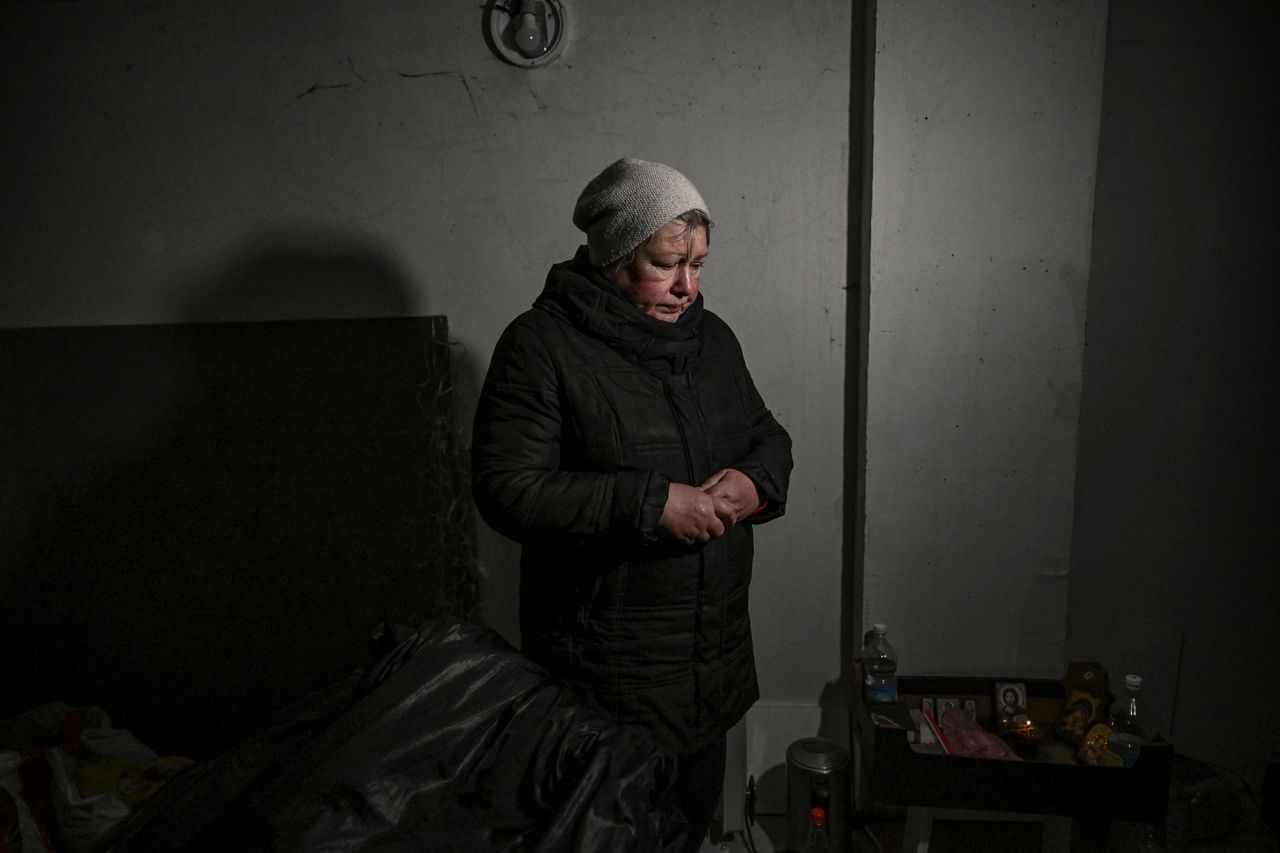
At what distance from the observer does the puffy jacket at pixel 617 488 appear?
1.12 m

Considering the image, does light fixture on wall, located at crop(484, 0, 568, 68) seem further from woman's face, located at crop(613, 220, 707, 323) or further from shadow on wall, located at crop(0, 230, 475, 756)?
woman's face, located at crop(613, 220, 707, 323)

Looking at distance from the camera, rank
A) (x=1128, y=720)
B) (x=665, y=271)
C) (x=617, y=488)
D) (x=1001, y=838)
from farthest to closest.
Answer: (x=1001, y=838), (x=1128, y=720), (x=665, y=271), (x=617, y=488)

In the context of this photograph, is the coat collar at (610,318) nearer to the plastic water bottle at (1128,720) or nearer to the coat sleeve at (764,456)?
the coat sleeve at (764,456)

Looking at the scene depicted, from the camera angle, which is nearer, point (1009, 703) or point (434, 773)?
point (434, 773)

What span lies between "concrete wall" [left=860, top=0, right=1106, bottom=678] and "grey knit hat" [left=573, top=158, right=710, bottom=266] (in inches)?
25.6

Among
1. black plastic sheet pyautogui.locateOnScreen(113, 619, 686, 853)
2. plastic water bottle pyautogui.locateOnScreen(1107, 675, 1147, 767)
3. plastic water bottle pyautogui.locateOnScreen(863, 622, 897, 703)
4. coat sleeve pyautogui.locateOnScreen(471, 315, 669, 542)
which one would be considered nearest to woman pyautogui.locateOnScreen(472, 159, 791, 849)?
coat sleeve pyautogui.locateOnScreen(471, 315, 669, 542)

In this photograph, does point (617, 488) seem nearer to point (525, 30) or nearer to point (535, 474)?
point (535, 474)

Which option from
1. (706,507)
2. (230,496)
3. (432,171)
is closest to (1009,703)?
(706,507)

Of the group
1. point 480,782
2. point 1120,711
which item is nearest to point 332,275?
point 480,782

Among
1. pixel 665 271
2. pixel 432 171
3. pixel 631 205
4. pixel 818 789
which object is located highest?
pixel 432 171

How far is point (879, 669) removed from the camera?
172 cm

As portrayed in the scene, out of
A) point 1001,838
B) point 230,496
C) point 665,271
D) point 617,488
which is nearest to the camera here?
point 617,488

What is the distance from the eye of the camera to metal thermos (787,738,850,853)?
1.68m

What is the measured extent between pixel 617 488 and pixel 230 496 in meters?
1.34
